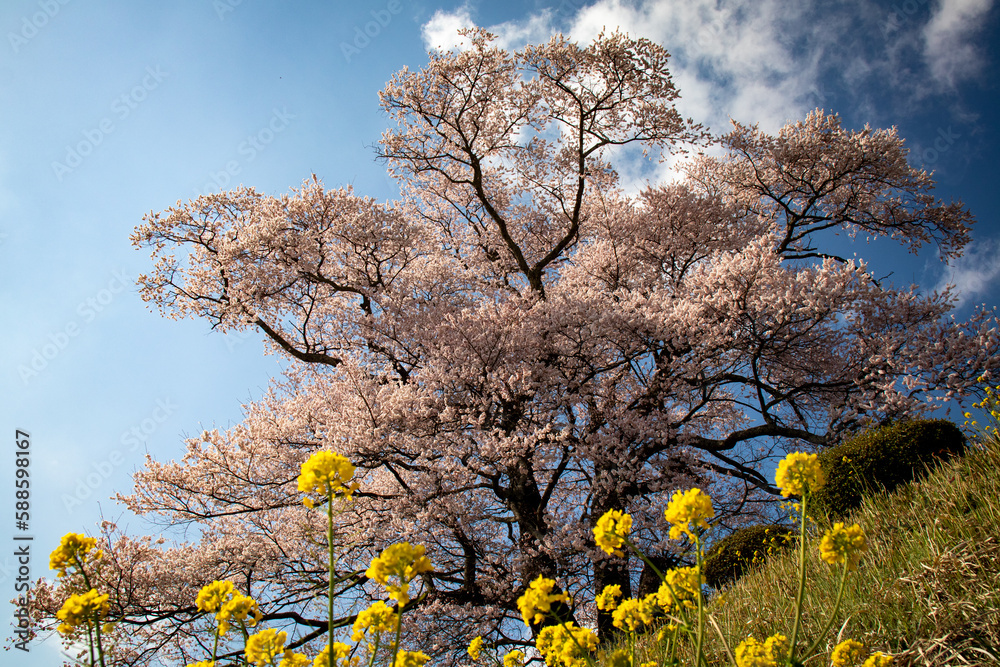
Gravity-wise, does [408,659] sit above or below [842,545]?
above

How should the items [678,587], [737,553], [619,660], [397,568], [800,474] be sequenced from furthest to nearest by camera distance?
[737,553] < [678,587] < [800,474] < [619,660] < [397,568]

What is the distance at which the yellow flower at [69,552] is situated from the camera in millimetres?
2520

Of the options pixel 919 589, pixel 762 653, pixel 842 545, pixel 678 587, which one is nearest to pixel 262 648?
pixel 678 587

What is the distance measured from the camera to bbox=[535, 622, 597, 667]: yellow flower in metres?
2.39

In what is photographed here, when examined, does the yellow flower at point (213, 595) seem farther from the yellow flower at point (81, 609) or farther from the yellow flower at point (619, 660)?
the yellow flower at point (619, 660)

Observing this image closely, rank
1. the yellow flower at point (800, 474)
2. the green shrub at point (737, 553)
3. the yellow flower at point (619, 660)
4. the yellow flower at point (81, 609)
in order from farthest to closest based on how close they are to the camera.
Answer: the green shrub at point (737, 553) < the yellow flower at point (81, 609) < the yellow flower at point (800, 474) < the yellow flower at point (619, 660)

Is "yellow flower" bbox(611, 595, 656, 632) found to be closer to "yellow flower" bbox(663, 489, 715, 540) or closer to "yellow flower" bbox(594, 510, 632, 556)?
"yellow flower" bbox(594, 510, 632, 556)

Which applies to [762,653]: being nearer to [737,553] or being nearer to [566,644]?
[566,644]

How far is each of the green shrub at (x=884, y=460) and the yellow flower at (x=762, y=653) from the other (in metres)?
4.65

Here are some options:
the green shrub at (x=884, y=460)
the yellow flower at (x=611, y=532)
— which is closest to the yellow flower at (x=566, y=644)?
the yellow flower at (x=611, y=532)

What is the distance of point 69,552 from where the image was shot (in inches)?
99.6

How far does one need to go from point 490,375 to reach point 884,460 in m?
5.62

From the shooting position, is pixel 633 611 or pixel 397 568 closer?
pixel 397 568

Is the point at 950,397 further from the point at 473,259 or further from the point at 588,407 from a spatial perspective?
the point at 473,259
